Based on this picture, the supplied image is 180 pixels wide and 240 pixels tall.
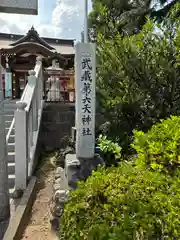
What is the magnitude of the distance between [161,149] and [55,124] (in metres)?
5.19

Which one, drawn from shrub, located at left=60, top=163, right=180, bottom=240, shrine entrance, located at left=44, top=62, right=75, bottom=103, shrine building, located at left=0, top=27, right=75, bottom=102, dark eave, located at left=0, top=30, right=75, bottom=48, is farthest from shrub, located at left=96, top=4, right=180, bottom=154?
dark eave, located at left=0, top=30, right=75, bottom=48

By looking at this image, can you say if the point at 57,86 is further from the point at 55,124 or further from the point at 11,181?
the point at 11,181

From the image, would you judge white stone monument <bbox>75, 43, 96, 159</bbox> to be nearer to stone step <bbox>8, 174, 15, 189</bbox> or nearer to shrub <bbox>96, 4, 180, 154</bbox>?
stone step <bbox>8, 174, 15, 189</bbox>

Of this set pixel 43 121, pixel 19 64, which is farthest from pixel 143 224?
pixel 19 64

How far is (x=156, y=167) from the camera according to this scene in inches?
90.9

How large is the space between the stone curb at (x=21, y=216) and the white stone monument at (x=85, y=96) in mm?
996

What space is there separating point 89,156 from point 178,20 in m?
3.70

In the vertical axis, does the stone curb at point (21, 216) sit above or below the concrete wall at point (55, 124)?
below

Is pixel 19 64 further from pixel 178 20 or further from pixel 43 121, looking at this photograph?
pixel 178 20

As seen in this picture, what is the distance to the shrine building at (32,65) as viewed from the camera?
403 inches

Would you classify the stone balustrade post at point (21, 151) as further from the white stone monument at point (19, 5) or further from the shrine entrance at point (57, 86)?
the shrine entrance at point (57, 86)

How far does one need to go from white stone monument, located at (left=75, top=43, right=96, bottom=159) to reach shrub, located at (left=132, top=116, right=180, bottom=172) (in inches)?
52.8

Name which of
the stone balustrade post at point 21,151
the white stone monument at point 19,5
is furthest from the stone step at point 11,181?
the white stone monument at point 19,5

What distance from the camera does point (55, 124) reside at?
7301 mm
